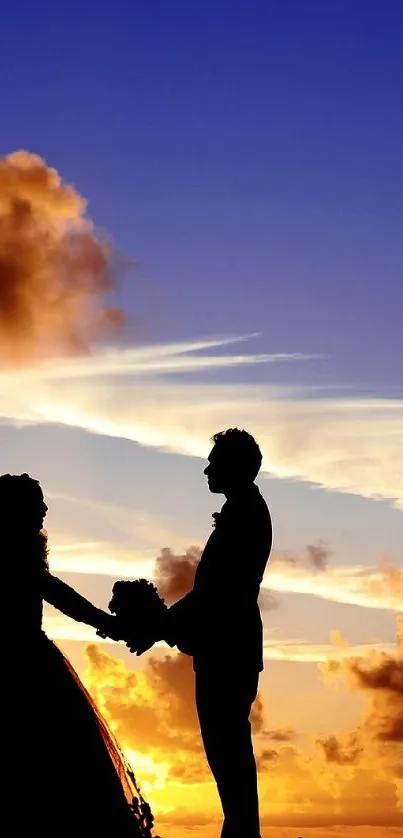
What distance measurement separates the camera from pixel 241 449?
490 inches

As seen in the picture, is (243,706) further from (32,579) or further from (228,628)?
(32,579)

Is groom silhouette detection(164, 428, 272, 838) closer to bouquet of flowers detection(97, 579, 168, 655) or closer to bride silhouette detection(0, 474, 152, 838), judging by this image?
bouquet of flowers detection(97, 579, 168, 655)

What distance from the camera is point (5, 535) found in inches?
482

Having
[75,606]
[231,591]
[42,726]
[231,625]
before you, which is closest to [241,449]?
[231,591]

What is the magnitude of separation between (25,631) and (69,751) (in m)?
1.13

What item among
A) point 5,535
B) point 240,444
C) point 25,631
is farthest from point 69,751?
point 240,444

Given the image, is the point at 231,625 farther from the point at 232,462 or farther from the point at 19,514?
the point at 19,514

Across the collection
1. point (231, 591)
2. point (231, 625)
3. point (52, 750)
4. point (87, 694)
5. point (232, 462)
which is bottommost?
point (52, 750)

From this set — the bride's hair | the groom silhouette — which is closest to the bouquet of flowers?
the groom silhouette

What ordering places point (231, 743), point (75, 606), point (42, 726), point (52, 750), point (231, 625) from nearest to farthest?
point (52, 750)
point (42, 726)
point (231, 743)
point (231, 625)
point (75, 606)

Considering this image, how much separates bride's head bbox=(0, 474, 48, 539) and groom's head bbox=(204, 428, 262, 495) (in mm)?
1512

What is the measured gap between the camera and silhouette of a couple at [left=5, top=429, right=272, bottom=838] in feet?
36.8

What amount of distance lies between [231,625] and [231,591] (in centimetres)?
30

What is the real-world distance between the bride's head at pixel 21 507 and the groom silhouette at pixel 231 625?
58.5 inches
